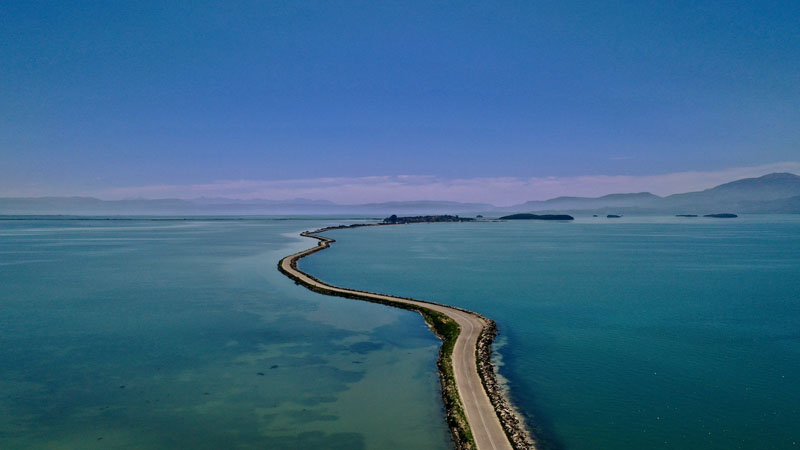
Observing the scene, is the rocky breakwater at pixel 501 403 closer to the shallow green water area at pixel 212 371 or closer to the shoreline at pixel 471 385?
the shoreline at pixel 471 385

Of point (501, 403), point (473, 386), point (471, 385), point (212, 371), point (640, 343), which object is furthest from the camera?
point (640, 343)

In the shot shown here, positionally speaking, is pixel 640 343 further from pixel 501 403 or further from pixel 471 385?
pixel 501 403

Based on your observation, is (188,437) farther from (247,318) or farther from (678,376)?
(678,376)

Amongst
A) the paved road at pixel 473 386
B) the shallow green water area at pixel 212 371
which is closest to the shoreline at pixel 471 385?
the paved road at pixel 473 386

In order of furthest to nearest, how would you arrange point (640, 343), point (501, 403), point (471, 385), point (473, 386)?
point (640, 343) < point (471, 385) < point (473, 386) < point (501, 403)

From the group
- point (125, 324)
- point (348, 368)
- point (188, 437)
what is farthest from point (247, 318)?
point (188, 437)

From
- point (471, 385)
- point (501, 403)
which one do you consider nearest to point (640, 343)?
point (471, 385)

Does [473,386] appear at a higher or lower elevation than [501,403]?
higher

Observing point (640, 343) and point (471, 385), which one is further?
point (640, 343)
